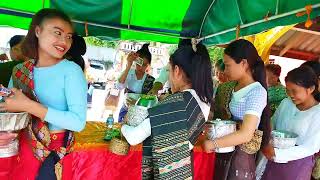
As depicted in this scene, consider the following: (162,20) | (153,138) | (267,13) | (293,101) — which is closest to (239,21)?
(267,13)

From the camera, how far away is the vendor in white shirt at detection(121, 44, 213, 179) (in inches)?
58.4

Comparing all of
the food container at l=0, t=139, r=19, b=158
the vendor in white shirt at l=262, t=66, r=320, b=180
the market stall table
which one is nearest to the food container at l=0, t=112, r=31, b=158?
the food container at l=0, t=139, r=19, b=158

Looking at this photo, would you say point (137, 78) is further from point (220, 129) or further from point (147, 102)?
point (220, 129)

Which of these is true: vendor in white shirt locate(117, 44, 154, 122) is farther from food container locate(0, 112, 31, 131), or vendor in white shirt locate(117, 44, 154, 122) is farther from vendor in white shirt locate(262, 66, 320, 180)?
food container locate(0, 112, 31, 131)

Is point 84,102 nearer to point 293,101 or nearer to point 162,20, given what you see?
point 293,101

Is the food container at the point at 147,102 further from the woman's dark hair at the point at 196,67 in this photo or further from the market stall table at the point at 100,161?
the market stall table at the point at 100,161

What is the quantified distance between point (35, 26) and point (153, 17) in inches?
97.5

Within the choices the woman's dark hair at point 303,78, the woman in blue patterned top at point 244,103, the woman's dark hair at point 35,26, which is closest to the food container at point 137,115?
the woman in blue patterned top at point 244,103

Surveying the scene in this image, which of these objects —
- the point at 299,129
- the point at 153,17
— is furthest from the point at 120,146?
the point at 153,17

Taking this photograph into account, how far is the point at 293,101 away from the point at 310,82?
0.18 meters

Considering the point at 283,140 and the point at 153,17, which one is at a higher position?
the point at 153,17

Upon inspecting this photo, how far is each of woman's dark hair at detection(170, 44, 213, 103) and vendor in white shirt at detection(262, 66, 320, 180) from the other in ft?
2.09

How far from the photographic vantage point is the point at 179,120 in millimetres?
1487

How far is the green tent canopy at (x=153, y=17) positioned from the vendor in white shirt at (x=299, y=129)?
0.99 m
